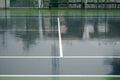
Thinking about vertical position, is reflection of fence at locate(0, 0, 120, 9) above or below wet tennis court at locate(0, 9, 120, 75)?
above

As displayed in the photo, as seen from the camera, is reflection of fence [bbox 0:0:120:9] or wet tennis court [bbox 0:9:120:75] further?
reflection of fence [bbox 0:0:120:9]

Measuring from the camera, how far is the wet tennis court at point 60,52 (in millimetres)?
6602

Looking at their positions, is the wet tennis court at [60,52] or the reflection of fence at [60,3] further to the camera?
the reflection of fence at [60,3]

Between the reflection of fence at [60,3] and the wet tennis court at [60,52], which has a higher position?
the reflection of fence at [60,3]

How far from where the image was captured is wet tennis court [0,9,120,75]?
6.60 meters

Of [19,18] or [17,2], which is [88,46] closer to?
[19,18]

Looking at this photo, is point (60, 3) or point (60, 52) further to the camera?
point (60, 3)

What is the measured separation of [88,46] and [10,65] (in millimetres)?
2959

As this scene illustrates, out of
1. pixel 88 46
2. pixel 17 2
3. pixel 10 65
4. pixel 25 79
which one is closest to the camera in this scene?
pixel 25 79

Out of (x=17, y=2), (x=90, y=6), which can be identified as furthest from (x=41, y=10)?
(x=90, y=6)

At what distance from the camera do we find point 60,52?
8367 millimetres

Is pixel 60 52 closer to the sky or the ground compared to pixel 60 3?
closer to the ground

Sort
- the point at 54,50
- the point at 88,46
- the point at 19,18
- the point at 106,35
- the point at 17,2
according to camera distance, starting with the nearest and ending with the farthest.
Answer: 1. the point at 54,50
2. the point at 88,46
3. the point at 106,35
4. the point at 19,18
5. the point at 17,2

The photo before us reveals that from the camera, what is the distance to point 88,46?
30.2 feet
